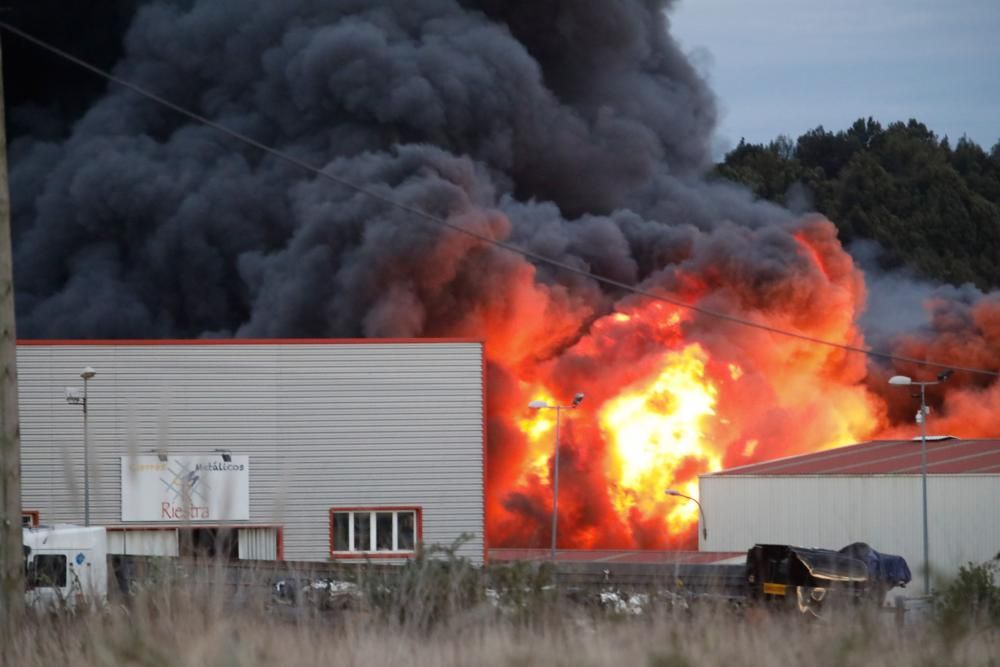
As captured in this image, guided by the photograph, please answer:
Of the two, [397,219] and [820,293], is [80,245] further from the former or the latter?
[820,293]

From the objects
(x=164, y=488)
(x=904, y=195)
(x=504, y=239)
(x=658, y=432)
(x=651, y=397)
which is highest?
(x=904, y=195)

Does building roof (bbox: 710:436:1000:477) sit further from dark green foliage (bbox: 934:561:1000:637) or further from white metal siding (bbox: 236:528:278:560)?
dark green foliage (bbox: 934:561:1000:637)

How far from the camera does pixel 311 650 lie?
910 cm

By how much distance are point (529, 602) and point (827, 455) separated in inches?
1700

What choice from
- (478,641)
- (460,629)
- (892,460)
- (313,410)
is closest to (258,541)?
(313,410)

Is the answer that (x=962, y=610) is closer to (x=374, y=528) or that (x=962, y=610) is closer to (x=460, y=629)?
(x=460, y=629)

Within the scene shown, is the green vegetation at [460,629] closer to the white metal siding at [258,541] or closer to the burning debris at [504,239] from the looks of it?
the white metal siding at [258,541]

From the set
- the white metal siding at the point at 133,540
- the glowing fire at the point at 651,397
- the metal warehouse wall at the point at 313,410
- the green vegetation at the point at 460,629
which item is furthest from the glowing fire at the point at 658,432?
the green vegetation at the point at 460,629

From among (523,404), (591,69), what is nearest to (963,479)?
(523,404)

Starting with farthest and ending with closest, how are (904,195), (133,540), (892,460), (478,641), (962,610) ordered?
(904,195)
(892,460)
(133,540)
(962,610)
(478,641)

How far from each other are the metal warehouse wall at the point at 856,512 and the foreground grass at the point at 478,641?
32.8m

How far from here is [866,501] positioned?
1827 inches

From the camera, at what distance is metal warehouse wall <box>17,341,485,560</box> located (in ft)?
103

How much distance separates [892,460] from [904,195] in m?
45.0
